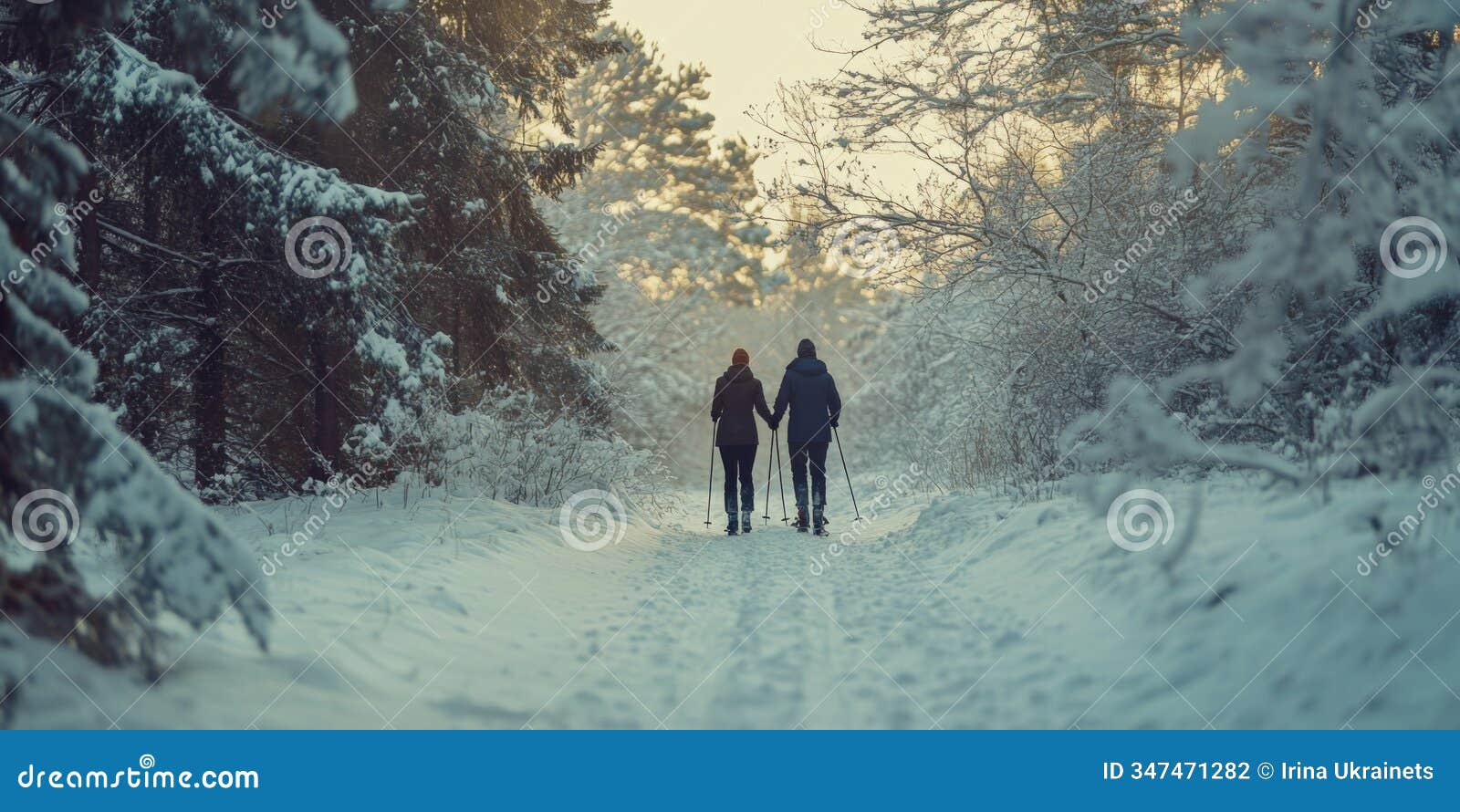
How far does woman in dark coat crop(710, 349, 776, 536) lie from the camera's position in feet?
35.4

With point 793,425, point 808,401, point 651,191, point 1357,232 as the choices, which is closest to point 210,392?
point 793,425

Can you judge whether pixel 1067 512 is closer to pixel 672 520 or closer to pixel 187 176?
pixel 672 520

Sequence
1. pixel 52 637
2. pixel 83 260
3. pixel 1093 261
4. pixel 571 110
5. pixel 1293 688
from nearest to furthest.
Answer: pixel 52 637 → pixel 1293 688 → pixel 83 260 → pixel 1093 261 → pixel 571 110

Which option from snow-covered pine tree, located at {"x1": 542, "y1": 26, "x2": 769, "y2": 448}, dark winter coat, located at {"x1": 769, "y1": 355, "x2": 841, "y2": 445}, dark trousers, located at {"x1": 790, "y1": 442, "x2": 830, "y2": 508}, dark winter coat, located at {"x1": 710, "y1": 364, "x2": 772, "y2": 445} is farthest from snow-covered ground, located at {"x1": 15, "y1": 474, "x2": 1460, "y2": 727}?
snow-covered pine tree, located at {"x1": 542, "y1": 26, "x2": 769, "y2": 448}

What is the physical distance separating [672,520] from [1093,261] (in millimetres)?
6776

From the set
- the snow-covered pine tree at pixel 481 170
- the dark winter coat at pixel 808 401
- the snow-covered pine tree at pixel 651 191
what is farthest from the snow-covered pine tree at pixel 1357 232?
the snow-covered pine tree at pixel 651 191

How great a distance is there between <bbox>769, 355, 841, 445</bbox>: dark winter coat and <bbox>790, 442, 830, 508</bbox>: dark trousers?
0.08m

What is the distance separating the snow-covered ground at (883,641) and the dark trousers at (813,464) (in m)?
3.65

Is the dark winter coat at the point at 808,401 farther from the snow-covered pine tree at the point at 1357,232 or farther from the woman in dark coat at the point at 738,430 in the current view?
the snow-covered pine tree at the point at 1357,232

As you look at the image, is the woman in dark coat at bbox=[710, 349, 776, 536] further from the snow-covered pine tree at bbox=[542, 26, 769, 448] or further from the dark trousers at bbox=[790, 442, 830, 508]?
the snow-covered pine tree at bbox=[542, 26, 769, 448]

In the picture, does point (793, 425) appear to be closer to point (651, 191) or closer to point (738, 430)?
point (738, 430)

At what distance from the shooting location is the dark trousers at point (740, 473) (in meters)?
10.7
